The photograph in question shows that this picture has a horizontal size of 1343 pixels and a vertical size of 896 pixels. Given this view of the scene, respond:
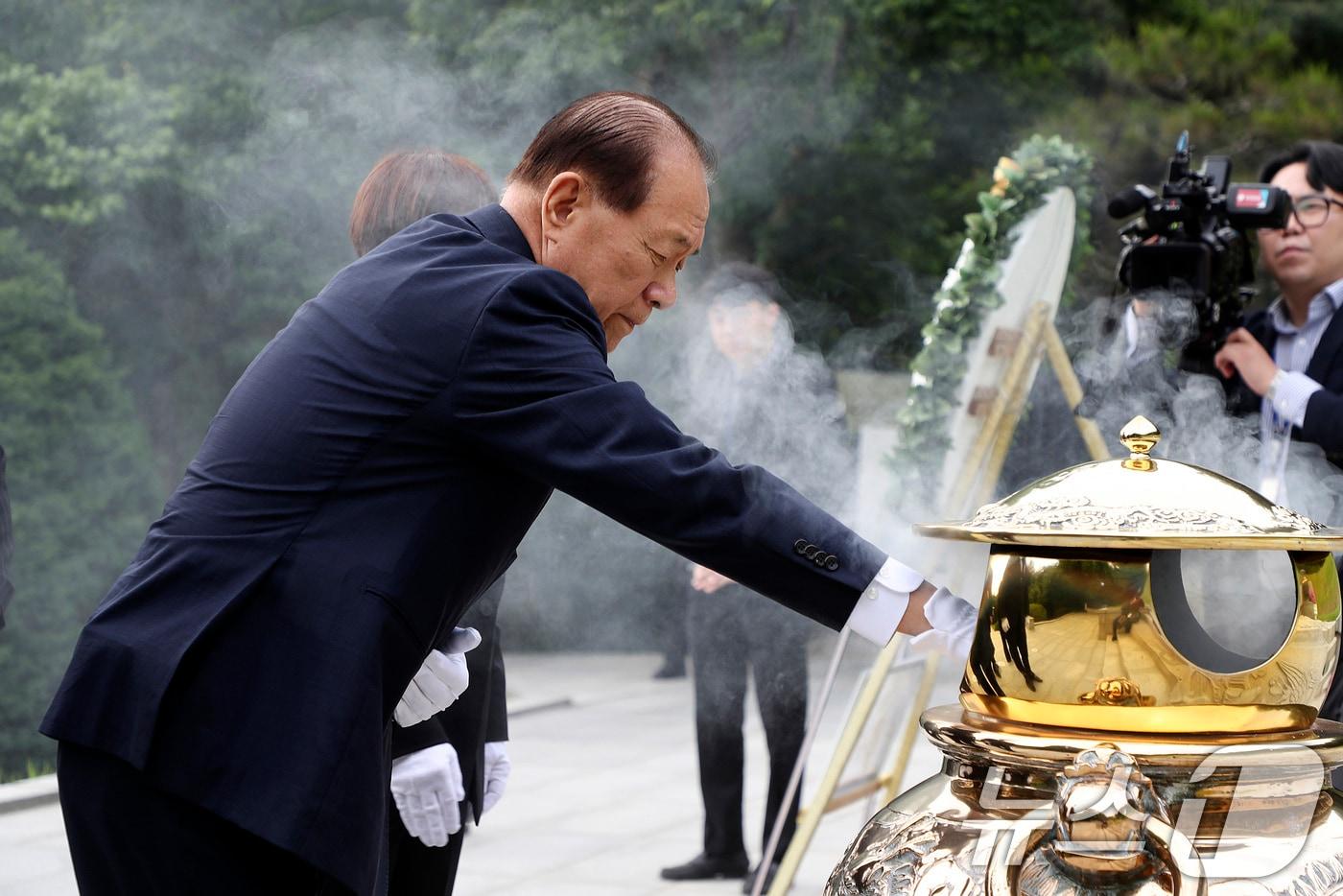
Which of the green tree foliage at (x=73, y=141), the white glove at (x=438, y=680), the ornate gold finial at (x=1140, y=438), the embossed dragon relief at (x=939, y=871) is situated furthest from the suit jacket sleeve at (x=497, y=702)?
the green tree foliage at (x=73, y=141)

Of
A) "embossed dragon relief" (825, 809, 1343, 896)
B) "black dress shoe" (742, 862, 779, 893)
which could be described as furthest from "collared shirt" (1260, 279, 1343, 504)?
"black dress shoe" (742, 862, 779, 893)

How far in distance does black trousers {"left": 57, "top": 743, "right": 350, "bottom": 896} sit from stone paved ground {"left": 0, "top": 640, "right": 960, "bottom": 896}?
90.2 inches

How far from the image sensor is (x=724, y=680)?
14.6 feet

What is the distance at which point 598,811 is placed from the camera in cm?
538

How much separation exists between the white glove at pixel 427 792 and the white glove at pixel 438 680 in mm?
236

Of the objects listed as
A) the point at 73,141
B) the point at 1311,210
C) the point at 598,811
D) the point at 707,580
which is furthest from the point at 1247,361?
the point at 73,141

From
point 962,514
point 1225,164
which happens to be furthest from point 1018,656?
point 1225,164

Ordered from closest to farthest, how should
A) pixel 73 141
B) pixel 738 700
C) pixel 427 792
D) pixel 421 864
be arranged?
1. pixel 427 792
2. pixel 421 864
3. pixel 738 700
4. pixel 73 141

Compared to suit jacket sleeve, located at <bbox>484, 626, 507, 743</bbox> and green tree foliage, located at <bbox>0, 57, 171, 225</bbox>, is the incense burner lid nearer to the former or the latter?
suit jacket sleeve, located at <bbox>484, 626, 507, 743</bbox>

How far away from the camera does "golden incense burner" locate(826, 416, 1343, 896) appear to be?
1365 millimetres

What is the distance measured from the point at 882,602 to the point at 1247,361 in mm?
2008

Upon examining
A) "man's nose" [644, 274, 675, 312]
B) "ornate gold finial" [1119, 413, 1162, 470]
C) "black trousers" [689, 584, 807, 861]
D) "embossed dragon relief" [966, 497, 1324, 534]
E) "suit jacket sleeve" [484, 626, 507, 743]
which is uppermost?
"man's nose" [644, 274, 675, 312]

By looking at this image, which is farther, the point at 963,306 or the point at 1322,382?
the point at 963,306

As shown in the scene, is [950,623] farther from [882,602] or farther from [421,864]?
[421,864]
